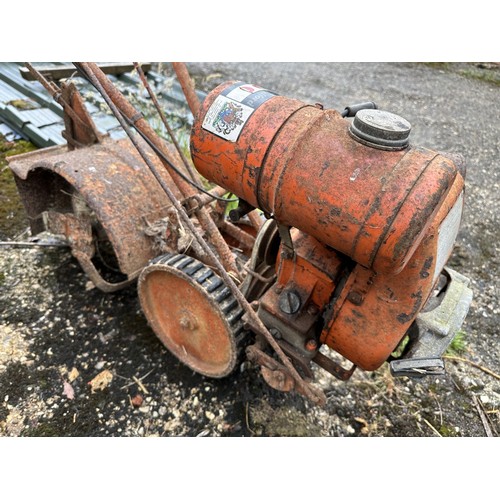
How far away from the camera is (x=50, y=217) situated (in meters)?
3.01

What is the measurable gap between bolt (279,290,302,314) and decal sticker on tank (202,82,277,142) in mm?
793

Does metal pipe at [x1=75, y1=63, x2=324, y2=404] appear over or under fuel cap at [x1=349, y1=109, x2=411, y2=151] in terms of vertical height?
under

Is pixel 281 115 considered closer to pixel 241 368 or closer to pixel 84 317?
pixel 241 368

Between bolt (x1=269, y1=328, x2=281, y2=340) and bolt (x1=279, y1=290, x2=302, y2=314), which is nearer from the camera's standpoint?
bolt (x1=279, y1=290, x2=302, y2=314)

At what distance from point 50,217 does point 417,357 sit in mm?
2593

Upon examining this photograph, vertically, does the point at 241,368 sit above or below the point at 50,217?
below

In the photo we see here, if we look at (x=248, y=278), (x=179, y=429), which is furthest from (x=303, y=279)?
(x=179, y=429)

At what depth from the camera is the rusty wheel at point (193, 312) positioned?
222 cm

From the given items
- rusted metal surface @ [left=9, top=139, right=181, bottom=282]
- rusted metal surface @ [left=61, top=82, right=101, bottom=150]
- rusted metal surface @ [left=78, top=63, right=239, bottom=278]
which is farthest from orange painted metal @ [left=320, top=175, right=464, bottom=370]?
rusted metal surface @ [left=61, top=82, right=101, bottom=150]

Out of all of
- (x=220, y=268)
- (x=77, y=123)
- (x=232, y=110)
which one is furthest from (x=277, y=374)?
(x=77, y=123)

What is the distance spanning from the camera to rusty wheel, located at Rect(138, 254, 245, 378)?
2.22 m

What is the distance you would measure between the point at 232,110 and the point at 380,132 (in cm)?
59

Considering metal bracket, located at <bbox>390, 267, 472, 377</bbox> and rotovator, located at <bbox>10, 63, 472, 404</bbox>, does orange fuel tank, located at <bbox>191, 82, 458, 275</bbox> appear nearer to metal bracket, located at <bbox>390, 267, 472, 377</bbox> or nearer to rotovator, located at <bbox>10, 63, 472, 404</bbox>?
rotovator, located at <bbox>10, 63, 472, 404</bbox>

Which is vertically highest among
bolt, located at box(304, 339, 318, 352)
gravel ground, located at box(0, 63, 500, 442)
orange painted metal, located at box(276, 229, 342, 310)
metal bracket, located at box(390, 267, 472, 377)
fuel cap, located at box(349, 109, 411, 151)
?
fuel cap, located at box(349, 109, 411, 151)
